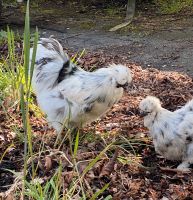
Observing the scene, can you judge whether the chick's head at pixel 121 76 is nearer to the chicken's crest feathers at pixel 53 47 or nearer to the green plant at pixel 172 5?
the chicken's crest feathers at pixel 53 47

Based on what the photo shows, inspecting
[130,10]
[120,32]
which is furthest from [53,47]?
[130,10]

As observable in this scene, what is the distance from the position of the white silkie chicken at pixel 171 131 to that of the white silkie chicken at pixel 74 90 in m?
0.33

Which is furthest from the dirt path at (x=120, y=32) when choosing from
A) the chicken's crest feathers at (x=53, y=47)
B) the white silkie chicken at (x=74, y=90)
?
the white silkie chicken at (x=74, y=90)

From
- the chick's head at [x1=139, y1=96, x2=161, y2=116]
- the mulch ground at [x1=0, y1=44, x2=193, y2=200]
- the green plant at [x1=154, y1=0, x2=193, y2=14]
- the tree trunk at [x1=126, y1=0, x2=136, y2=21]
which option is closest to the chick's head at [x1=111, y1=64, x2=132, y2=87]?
the chick's head at [x1=139, y1=96, x2=161, y2=116]

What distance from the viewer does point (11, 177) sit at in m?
3.86

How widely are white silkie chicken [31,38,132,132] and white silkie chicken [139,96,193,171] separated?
335 millimetres

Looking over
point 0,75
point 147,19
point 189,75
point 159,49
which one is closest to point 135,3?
point 147,19

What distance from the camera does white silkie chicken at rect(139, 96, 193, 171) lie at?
4.04 meters

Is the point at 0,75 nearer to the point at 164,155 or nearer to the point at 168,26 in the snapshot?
the point at 164,155

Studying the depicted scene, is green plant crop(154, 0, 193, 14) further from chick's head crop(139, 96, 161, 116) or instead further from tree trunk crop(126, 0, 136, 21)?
chick's head crop(139, 96, 161, 116)

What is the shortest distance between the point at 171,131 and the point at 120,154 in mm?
481

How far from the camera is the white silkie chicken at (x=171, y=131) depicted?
4039 mm

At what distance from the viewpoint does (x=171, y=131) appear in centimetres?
409

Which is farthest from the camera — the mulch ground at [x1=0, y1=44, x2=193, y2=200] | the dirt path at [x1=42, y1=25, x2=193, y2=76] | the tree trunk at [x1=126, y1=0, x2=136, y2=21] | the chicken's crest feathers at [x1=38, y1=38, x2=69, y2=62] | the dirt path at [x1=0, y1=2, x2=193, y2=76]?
the tree trunk at [x1=126, y1=0, x2=136, y2=21]
